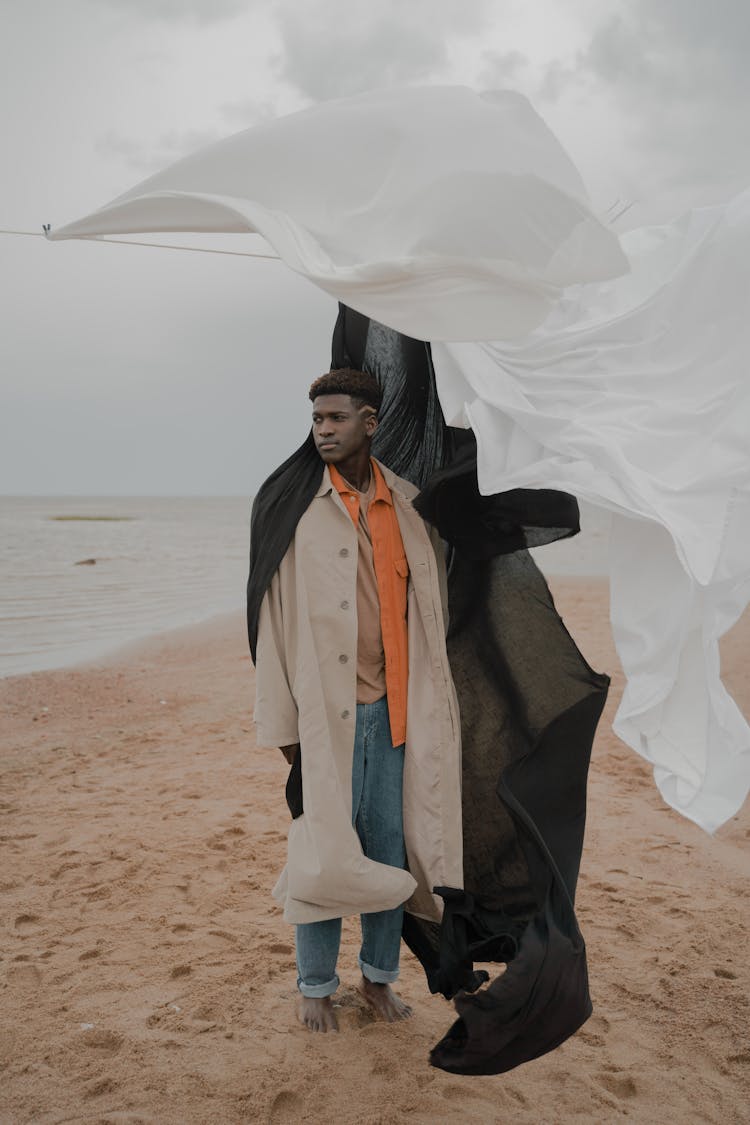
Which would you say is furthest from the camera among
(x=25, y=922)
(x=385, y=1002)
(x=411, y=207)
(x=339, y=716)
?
(x=25, y=922)

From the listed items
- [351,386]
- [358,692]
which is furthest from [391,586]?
[351,386]

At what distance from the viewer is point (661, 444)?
2.38 metres

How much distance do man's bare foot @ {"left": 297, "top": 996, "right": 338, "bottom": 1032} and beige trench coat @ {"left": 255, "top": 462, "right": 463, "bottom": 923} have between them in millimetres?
444

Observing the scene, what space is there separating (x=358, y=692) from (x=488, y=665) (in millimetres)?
439

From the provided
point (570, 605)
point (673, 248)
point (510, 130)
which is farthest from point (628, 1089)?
point (570, 605)

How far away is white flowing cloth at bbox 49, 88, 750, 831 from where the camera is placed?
222 cm

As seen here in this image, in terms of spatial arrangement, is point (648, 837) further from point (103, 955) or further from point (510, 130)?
point (510, 130)

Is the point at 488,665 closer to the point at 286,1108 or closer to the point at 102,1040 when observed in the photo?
the point at 286,1108

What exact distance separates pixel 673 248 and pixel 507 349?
57cm

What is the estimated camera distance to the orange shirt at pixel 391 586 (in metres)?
2.92

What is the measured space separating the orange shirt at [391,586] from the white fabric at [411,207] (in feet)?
2.37

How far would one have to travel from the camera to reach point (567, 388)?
2.54 m

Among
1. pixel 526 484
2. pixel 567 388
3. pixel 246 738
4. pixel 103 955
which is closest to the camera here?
pixel 526 484

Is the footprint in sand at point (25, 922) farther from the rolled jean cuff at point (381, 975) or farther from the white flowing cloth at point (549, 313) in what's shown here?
the white flowing cloth at point (549, 313)
